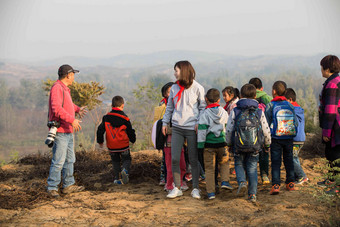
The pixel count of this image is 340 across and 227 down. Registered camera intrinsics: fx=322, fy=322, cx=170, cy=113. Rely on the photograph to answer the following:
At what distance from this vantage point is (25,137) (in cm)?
4975

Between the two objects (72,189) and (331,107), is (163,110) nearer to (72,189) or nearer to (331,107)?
(72,189)

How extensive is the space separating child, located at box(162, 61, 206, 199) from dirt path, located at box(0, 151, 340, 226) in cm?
50

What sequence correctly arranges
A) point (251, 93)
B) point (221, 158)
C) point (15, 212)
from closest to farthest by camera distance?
point (15, 212)
point (251, 93)
point (221, 158)

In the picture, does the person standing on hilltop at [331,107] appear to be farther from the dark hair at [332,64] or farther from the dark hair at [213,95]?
the dark hair at [213,95]

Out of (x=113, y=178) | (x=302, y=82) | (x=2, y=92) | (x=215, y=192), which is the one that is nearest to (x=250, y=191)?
(x=215, y=192)

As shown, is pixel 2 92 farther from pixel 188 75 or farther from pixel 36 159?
pixel 188 75

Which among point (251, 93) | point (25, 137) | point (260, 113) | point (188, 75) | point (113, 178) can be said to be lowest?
point (25, 137)

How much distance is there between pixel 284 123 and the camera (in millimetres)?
5180

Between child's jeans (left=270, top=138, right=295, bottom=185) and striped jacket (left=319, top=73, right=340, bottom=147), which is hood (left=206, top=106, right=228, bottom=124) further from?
striped jacket (left=319, top=73, right=340, bottom=147)

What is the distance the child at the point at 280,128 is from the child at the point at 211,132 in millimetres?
808

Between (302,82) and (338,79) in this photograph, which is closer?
(338,79)

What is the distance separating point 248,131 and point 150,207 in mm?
1839

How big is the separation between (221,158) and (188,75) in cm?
146

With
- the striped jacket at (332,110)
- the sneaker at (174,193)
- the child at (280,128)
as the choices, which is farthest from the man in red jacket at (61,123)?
the striped jacket at (332,110)
